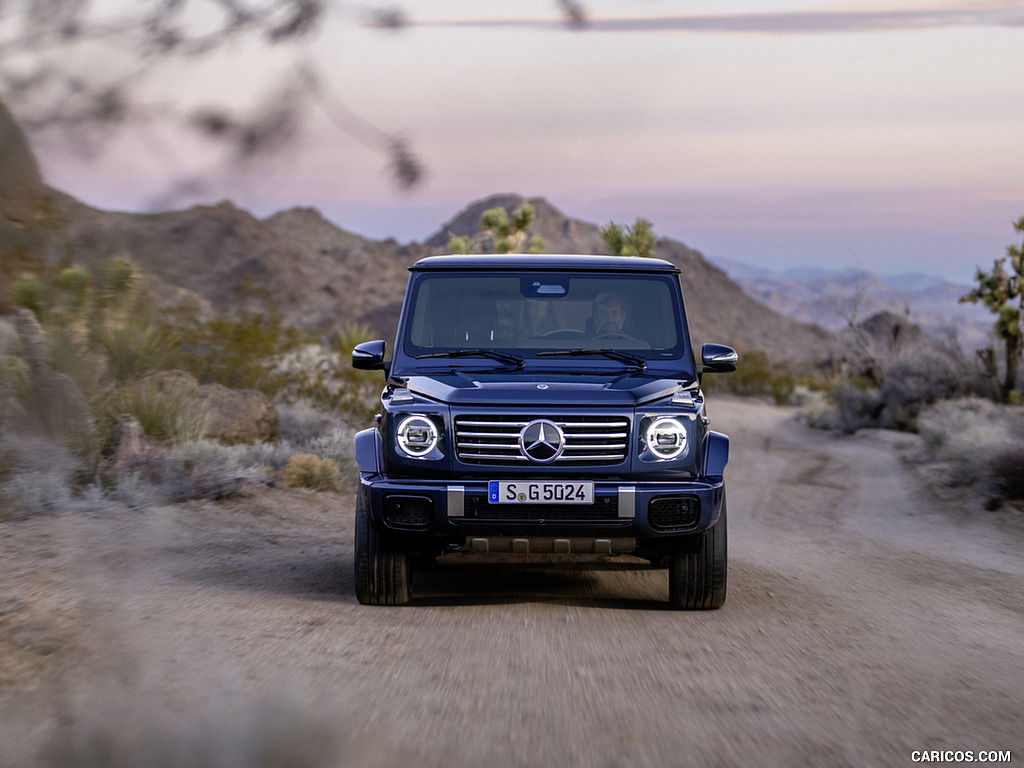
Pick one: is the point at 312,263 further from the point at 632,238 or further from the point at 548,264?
the point at 548,264

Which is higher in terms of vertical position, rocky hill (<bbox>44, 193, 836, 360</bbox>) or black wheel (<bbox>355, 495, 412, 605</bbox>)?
rocky hill (<bbox>44, 193, 836, 360</bbox>)

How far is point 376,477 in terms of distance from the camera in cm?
613

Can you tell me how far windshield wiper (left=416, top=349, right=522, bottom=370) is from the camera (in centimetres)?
673

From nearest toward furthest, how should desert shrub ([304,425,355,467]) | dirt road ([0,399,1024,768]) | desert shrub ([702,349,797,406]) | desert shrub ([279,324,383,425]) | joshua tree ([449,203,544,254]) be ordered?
dirt road ([0,399,1024,768]) → desert shrub ([304,425,355,467]) → desert shrub ([279,324,383,425]) → joshua tree ([449,203,544,254]) → desert shrub ([702,349,797,406])

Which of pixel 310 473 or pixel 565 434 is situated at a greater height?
pixel 565 434

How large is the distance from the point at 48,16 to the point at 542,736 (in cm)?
309

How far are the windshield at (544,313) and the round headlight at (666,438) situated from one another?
1.07m

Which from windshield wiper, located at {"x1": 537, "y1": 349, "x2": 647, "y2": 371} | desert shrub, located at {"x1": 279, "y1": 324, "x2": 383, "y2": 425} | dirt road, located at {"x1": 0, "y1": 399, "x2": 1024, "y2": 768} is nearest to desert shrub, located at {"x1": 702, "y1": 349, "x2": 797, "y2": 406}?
desert shrub, located at {"x1": 279, "y1": 324, "x2": 383, "y2": 425}

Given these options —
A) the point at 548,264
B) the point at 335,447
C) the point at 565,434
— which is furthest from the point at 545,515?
the point at 335,447

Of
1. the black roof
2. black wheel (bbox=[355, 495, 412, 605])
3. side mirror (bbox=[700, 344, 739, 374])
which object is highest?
the black roof

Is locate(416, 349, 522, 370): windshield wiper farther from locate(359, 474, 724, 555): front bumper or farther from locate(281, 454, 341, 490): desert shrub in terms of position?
locate(281, 454, 341, 490): desert shrub

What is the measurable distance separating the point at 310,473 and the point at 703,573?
7.01 metres

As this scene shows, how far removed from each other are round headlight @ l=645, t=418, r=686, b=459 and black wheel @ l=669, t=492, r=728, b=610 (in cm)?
48

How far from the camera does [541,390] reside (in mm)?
6035
